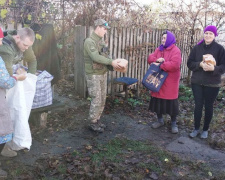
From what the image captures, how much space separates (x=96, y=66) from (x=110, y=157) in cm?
156

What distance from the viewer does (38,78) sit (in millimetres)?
4254

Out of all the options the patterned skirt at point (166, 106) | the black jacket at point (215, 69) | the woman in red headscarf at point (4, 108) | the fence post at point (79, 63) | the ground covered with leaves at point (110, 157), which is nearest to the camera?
the woman in red headscarf at point (4, 108)

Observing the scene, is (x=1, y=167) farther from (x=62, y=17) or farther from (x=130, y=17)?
(x=130, y=17)

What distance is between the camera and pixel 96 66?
4602 mm

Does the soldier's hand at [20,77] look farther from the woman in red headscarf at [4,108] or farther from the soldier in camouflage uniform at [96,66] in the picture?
the soldier in camouflage uniform at [96,66]

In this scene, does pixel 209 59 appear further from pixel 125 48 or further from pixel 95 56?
pixel 125 48

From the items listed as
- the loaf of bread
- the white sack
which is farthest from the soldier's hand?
the loaf of bread

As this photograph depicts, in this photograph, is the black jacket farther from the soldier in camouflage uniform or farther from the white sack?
the white sack

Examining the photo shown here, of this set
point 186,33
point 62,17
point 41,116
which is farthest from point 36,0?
point 186,33

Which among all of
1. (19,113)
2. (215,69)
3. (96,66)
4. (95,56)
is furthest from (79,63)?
(215,69)

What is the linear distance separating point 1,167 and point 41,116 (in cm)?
144

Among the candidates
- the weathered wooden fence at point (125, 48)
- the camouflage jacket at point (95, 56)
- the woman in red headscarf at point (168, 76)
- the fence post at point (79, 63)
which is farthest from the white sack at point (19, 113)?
the fence post at point (79, 63)

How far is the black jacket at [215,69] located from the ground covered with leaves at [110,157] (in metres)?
1.06

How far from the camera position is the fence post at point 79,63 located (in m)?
6.30
